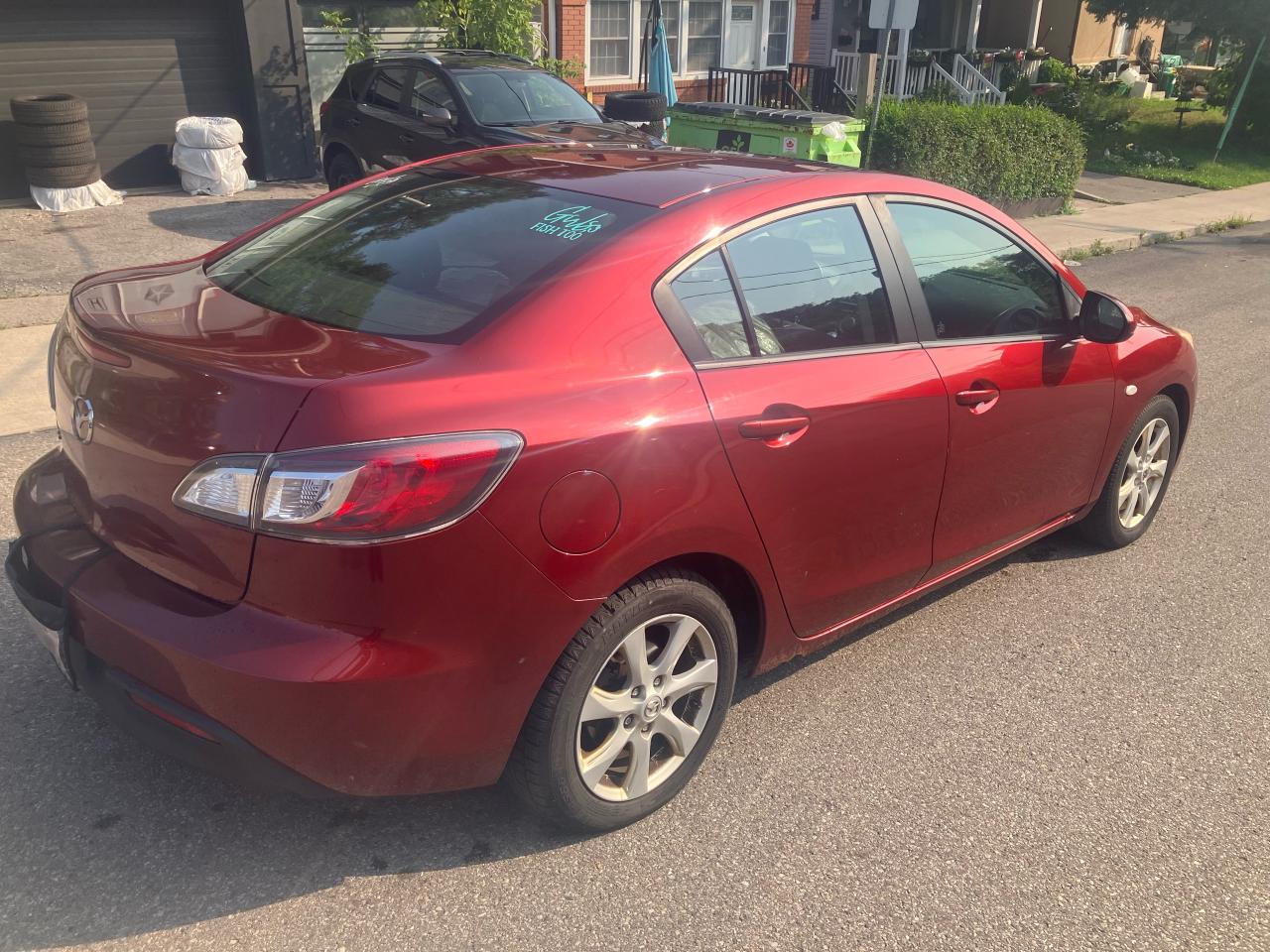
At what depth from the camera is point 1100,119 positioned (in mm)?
22031

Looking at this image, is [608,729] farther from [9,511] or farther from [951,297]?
[9,511]

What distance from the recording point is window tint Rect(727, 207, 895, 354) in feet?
10.5

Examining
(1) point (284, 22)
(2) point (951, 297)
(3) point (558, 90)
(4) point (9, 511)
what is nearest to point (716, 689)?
(2) point (951, 297)

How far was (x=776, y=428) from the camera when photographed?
3.03m

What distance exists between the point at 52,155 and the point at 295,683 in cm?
1055

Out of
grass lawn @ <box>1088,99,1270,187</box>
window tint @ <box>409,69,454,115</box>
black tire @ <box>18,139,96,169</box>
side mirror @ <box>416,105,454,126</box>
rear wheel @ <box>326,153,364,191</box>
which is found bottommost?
grass lawn @ <box>1088,99,1270,187</box>

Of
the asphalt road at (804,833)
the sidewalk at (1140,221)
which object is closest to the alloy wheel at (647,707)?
the asphalt road at (804,833)

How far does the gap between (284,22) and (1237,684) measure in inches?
471

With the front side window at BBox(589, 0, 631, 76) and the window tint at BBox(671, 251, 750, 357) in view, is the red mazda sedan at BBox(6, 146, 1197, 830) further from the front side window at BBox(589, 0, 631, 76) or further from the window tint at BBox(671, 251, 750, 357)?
the front side window at BBox(589, 0, 631, 76)

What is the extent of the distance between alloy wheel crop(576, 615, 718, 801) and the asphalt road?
0.55ft

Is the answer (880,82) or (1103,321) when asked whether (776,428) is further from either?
(880,82)

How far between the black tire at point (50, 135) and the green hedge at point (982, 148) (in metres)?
8.66

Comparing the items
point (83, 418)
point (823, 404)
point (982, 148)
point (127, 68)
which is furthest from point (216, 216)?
point (823, 404)

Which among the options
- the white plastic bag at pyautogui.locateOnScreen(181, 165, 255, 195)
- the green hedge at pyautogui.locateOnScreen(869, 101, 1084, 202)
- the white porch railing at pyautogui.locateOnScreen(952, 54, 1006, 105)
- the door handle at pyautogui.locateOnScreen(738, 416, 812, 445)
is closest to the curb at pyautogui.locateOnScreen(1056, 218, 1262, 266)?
the green hedge at pyautogui.locateOnScreen(869, 101, 1084, 202)
